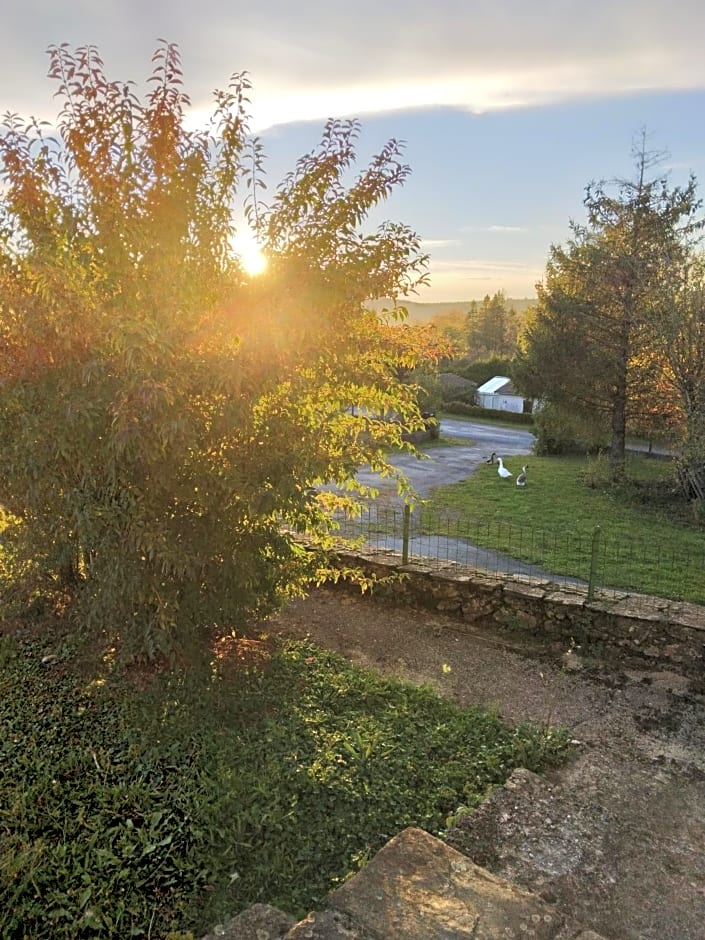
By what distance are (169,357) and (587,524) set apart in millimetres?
9115

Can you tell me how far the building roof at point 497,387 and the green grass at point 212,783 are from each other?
118 feet

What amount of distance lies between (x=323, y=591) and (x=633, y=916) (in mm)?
4635

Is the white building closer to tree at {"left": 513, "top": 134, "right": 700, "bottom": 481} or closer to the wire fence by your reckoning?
tree at {"left": 513, "top": 134, "right": 700, "bottom": 481}

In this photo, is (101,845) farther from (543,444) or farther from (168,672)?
(543,444)

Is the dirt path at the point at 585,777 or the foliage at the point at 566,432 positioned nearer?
the dirt path at the point at 585,777

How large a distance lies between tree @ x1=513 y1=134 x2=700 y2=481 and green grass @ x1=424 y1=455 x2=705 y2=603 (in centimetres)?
116

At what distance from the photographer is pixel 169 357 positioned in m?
3.71

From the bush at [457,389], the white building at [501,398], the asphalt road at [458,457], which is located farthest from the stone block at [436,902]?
the white building at [501,398]

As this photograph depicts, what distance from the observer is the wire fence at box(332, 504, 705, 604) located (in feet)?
24.5

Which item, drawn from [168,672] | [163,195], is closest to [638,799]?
[168,672]

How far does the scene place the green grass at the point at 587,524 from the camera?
8.22 m

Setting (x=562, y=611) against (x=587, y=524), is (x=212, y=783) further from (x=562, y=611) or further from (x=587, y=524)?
(x=587, y=524)

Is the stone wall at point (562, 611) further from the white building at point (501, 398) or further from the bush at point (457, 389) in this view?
the white building at point (501, 398)

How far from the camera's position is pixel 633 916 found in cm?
296
